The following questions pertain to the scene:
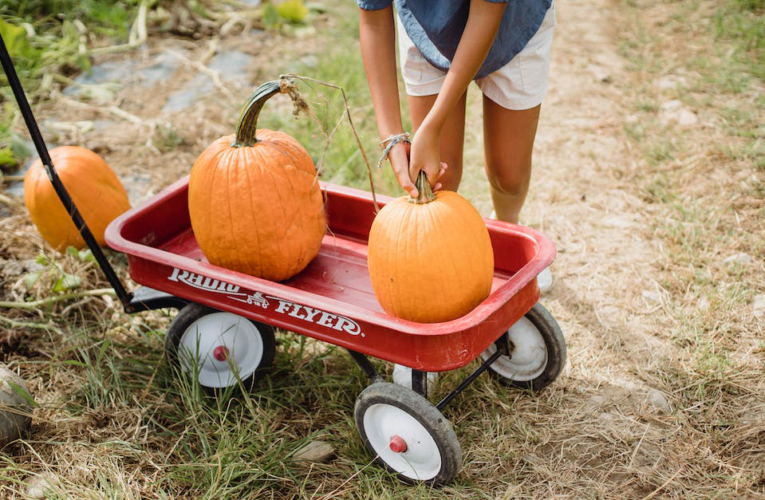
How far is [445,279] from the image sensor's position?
1931mm

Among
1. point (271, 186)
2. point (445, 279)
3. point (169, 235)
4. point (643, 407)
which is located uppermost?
point (271, 186)

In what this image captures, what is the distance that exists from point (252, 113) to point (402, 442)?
1.09 m

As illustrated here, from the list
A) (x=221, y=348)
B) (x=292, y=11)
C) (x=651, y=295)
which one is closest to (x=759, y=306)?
(x=651, y=295)

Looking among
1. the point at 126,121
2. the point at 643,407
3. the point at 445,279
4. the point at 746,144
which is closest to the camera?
the point at 445,279

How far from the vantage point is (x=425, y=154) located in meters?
1.95

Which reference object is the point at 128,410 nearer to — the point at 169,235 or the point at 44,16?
the point at 169,235

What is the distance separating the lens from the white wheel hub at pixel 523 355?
231cm

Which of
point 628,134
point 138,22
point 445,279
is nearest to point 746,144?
point 628,134

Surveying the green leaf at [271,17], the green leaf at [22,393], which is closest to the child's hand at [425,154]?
the green leaf at [22,393]

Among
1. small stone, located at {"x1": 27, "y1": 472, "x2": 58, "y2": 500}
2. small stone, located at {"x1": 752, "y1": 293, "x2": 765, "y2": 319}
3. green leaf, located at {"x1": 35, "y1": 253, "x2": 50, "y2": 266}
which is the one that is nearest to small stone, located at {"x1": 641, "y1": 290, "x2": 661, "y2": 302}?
small stone, located at {"x1": 752, "y1": 293, "x2": 765, "y2": 319}

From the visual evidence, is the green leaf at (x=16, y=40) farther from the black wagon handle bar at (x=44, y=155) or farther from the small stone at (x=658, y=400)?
the small stone at (x=658, y=400)

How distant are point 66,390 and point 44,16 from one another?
11.8ft

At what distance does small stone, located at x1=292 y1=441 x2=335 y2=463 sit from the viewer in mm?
2188

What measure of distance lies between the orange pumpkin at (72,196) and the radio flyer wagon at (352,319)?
1.74 ft
